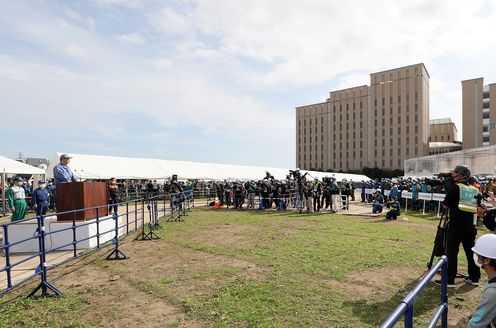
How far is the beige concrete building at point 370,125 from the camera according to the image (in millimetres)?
84000

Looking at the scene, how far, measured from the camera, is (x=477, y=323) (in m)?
2.40

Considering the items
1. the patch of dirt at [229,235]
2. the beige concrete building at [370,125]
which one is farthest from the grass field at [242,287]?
the beige concrete building at [370,125]

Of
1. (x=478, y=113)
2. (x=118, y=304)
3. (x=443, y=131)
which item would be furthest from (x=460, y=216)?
(x=443, y=131)

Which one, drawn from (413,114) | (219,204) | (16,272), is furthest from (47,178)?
(413,114)

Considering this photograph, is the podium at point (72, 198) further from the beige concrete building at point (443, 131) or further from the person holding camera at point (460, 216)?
the beige concrete building at point (443, 131)

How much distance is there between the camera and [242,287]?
5.56 metres

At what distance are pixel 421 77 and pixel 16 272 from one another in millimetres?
94505

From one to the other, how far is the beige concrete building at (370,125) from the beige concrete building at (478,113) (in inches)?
363

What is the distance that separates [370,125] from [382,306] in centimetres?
9462

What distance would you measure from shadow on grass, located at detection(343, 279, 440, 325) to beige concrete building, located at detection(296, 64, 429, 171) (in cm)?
8790

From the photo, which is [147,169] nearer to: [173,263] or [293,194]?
[293,194]

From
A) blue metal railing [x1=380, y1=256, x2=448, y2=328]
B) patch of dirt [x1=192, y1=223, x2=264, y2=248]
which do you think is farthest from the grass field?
blue metal railing [x1=380, y1=256, x2=448, y2=328]

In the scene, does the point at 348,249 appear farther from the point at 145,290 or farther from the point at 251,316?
the point at 145,290

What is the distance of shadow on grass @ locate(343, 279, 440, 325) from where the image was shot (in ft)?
14.4
